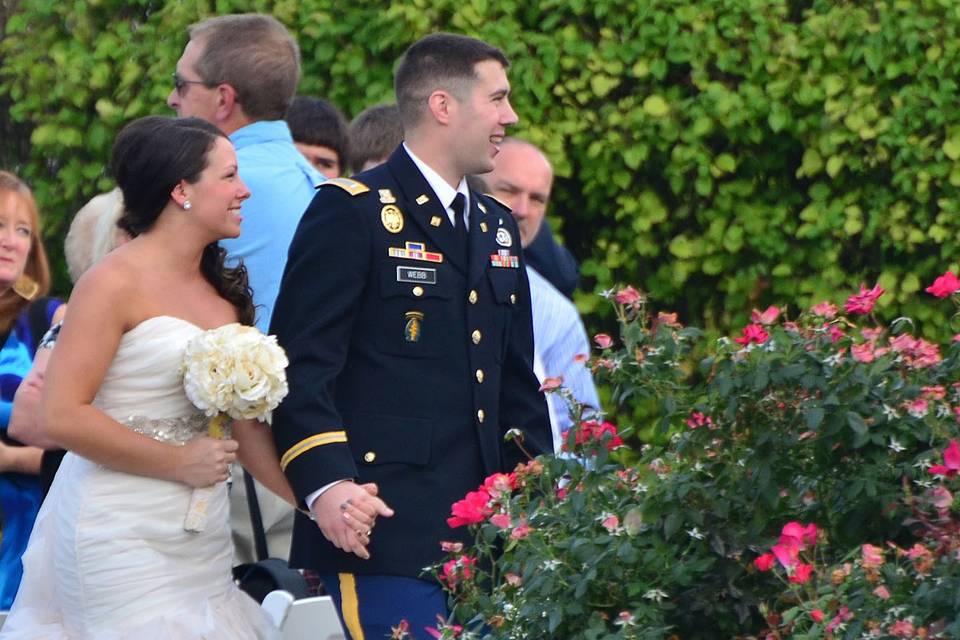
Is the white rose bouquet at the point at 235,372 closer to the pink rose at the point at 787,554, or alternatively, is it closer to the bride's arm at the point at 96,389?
the bride's arm at the point at 96,389

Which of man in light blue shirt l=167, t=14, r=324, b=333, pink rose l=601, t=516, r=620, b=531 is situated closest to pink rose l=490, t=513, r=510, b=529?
pink rose l=601, t=516, r=620, b=531

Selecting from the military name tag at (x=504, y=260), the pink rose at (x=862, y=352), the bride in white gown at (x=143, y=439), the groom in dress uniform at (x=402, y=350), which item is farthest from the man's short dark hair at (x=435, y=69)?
the pink rose at (x=862, y=352)

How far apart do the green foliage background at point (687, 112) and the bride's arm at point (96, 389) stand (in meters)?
2.88

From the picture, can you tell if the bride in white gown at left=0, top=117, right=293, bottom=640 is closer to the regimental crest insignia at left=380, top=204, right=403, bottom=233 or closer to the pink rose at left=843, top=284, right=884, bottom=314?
the regimental crest insignia at left=380, top=204, right=403, bottom=233

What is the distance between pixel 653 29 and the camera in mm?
6285

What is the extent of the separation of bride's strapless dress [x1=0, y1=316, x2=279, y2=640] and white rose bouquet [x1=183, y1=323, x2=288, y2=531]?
0.08 metres

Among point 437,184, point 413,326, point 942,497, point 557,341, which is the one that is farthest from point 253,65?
point 942,497

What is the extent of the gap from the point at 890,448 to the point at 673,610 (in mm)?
442

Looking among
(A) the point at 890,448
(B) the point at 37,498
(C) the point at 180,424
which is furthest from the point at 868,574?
(B) the point at 37,498

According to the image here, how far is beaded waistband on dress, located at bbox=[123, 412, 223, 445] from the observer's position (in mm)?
3723

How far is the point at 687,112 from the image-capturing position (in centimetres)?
628

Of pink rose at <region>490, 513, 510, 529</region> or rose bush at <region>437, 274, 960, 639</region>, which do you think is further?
pink rose at <region>490, 513, 510, 529</region>

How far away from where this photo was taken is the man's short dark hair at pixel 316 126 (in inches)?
229

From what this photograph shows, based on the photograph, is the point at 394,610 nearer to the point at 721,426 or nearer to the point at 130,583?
the point at 130,583
